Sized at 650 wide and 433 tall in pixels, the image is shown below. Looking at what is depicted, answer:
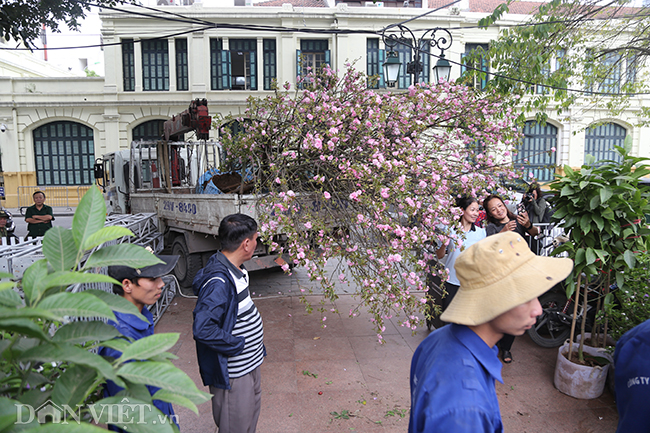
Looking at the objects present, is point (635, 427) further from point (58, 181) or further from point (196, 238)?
point (58, 181)

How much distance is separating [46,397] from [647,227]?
15.2 feet

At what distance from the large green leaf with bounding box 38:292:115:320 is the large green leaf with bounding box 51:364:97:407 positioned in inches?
6.4

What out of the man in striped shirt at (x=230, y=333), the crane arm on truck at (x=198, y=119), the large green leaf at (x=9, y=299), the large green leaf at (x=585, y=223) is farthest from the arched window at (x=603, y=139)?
the large green leaf at (x=9, y=299)

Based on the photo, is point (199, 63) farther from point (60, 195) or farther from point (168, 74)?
point (60, 195)

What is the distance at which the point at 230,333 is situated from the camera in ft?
8.38

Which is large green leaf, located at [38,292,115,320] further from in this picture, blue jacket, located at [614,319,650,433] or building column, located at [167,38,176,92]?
building column, located at [167,38,176,92]

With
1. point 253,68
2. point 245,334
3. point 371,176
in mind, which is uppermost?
point 253,68

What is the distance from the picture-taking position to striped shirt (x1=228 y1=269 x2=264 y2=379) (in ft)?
8.63

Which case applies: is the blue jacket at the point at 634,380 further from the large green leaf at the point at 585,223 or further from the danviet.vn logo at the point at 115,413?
the large green leaf at the point at 585,223

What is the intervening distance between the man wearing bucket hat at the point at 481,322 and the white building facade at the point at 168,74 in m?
19.5

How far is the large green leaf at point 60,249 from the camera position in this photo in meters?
1.02

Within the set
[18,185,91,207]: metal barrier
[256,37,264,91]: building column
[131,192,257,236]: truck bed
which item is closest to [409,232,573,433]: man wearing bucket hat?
[131,192,257,236]: truck bed

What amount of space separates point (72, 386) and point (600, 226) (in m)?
4.12

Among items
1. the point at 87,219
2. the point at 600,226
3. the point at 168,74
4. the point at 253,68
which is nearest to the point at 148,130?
the point at 168,74
